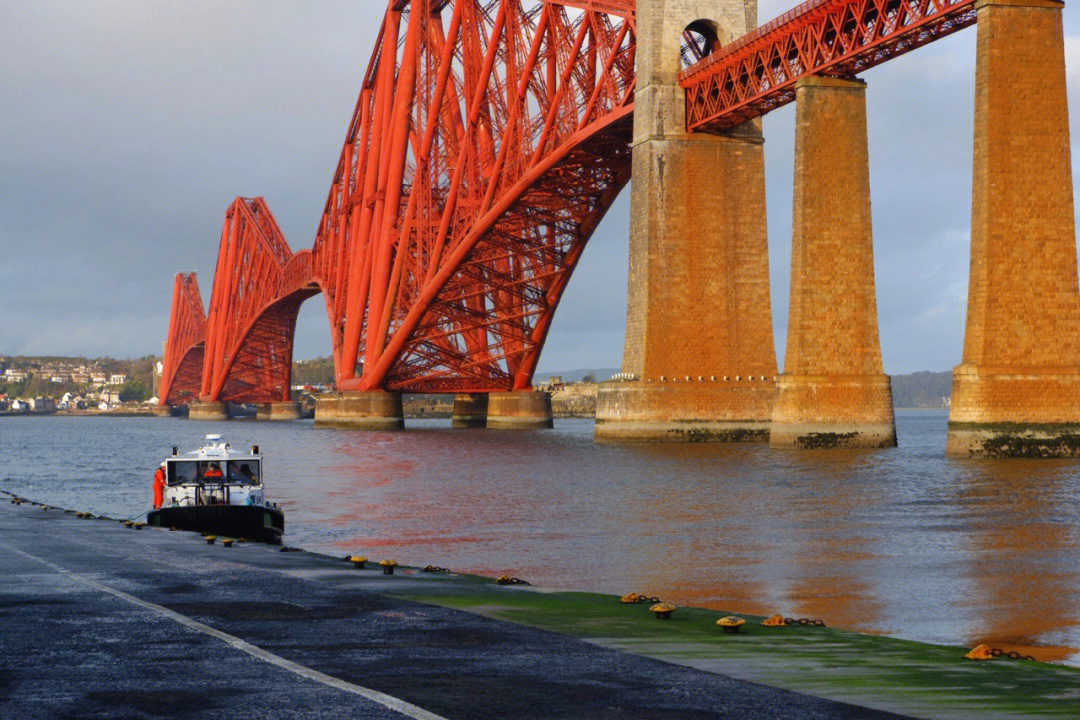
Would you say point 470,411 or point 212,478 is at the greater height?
point 470,411

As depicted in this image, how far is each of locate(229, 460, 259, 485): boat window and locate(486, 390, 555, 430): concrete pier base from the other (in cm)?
7378

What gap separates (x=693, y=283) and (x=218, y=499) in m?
40.5

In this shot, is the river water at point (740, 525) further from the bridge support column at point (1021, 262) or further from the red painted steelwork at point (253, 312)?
the red painted steelwork at point (253, 312)

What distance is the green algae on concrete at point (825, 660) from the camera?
32.8 ft

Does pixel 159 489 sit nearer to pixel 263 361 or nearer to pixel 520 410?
pixel 520 410

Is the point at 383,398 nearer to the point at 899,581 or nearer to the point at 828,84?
the point at 828,84

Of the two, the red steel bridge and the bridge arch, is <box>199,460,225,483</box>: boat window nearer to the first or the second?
the red steel bridge

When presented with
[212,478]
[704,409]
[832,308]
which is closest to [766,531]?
[212,478]

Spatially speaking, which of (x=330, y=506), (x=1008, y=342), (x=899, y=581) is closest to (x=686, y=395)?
(x=1008, y=342)

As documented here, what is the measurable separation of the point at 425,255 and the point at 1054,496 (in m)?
65.3

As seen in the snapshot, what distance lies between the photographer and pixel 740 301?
226 feet

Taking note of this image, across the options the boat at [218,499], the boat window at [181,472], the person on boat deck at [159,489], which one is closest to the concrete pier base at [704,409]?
the boat at [218,499]

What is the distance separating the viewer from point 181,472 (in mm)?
31516

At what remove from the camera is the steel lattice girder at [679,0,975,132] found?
173 feet
